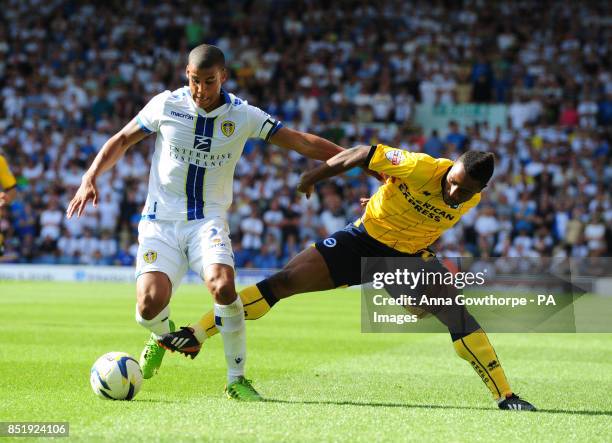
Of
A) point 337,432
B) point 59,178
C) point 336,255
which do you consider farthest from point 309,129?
point 337,432

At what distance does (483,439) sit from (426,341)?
24.1 ft

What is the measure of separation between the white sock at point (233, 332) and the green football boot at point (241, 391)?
0.05m

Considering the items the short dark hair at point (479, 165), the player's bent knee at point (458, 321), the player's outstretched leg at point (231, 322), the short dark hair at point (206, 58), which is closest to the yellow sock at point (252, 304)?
the player's outstretched leg at point (231, 322)

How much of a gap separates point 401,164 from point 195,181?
5.20ft

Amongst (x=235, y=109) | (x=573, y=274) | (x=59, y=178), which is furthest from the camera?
(x=59, y=178)

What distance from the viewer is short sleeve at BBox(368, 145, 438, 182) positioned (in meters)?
7.36

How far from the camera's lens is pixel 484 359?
24.7ft

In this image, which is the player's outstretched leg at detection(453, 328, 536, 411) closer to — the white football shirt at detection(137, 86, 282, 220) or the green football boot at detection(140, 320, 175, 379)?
the white football shirt at detection(137, 86, 282, 220)

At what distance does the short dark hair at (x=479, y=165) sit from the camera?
6.99m

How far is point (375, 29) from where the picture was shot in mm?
30875

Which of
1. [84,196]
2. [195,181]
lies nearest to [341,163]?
[195,181]

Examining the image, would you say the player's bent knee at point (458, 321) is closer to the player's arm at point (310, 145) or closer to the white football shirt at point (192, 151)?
the player's arm at point (310, 145)

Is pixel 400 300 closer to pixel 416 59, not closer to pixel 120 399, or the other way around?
pixel 120 399

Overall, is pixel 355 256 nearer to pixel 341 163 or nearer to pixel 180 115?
pixel 341 163
